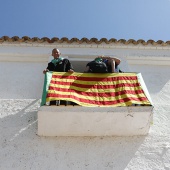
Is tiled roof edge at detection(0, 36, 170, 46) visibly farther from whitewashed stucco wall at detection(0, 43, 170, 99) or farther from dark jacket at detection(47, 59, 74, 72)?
dark jacket at detection(47, 59, 74, 72)

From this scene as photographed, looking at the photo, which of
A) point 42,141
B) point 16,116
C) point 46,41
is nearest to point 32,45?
point 46,41

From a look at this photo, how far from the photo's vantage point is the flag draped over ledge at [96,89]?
6898 millimetres

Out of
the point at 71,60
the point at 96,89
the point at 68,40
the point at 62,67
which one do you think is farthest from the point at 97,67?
the point at 68,40

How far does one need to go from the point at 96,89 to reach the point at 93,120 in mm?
769

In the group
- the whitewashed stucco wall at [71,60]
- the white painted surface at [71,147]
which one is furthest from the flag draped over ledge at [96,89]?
the whitewashed stucco wall at [71,60]

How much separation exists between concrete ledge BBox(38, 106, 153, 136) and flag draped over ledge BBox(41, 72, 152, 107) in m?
0.19

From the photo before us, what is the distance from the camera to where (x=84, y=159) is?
6527 mm

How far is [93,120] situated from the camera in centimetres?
671

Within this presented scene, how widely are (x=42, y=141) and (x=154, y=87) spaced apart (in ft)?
10.6

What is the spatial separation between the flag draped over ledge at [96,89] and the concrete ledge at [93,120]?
195 millimetres

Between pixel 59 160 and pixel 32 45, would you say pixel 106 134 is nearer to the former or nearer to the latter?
pixel 59 160

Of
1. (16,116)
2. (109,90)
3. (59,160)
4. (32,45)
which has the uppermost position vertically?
(32,45)

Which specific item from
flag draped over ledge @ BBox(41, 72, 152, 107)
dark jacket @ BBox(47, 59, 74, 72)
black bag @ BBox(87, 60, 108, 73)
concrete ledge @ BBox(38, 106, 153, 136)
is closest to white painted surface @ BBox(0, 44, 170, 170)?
concrete ledge @ BBox(38, 106, 153, 136)

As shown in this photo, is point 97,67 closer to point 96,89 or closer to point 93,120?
point 96,89
